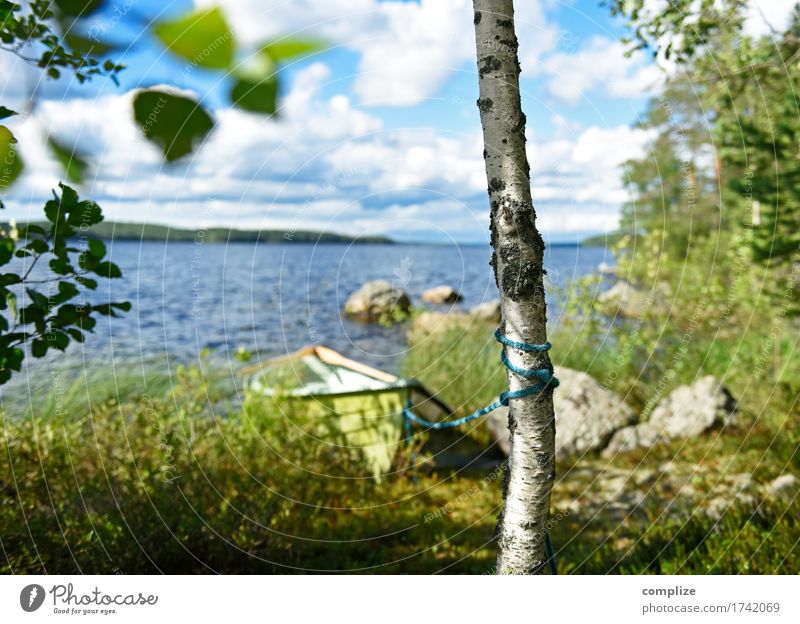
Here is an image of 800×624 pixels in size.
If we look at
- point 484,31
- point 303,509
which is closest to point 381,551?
point 303,509

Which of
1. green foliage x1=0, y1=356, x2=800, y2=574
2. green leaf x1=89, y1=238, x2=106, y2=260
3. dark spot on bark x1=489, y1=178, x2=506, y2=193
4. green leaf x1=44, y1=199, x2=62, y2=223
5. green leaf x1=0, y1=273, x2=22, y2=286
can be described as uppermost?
dark spot on bark x1=489, y1=178, x2=506, y2=193

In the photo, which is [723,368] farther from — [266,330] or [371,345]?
[266,330]

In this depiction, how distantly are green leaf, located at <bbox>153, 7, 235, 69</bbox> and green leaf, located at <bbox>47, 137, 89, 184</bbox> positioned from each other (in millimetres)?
170

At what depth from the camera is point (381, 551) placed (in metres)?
3.13

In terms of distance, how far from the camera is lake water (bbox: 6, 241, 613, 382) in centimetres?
542

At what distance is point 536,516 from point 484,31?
1478 millimetres

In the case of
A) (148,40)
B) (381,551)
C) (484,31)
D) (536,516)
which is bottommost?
→ (381,551)

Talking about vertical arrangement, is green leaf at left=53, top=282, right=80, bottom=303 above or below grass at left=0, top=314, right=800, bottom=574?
above

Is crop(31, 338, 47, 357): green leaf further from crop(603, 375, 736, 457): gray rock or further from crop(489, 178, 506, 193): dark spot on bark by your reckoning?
crop(603, 375, 736, 457): gray rock

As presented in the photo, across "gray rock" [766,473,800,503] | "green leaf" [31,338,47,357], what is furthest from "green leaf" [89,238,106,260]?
"gray rock" [766,473,800,503]

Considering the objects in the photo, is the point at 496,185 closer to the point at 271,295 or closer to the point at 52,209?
the point at 52,209
